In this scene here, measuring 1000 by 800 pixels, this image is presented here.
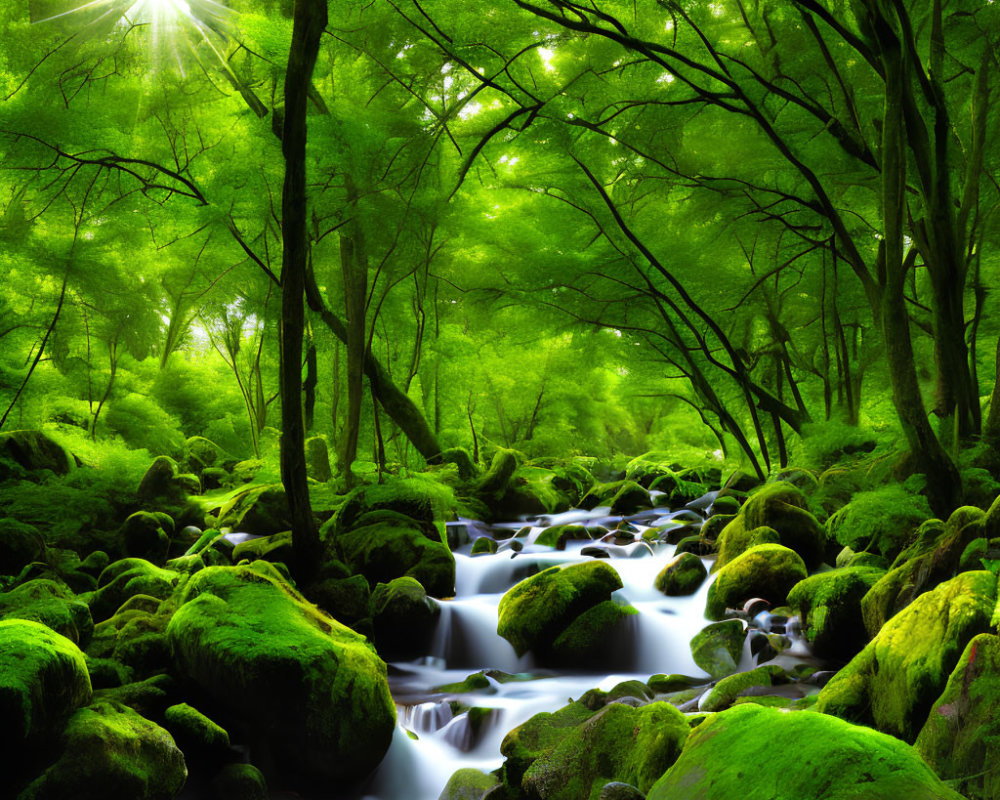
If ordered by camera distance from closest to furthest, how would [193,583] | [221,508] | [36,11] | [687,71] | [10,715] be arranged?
[10,715]
[193,583]
[687,71]
[221,508]
[36,11]

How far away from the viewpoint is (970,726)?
7.64 ft

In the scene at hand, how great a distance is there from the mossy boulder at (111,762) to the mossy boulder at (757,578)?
437cm

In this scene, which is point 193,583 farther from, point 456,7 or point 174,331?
point 174,331

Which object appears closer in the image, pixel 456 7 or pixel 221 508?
pixel 456 7

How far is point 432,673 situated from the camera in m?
5.75

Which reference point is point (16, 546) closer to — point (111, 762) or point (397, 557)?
point (397, 557)

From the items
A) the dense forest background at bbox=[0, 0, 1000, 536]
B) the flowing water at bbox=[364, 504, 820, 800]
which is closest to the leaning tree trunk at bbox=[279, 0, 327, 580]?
the dense forest background at bbox=[0, 0, 1000, 536]

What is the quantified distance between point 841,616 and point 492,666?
2.86 m

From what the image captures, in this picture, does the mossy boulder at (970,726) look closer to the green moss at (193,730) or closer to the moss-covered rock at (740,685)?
the moss-covered rock at (740,685)

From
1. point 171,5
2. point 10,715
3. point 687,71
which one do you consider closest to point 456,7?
point 687,71

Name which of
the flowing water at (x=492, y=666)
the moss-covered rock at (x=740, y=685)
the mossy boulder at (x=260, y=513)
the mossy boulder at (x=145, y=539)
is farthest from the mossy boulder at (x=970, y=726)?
the mossy boulder at (x=145, y=539)

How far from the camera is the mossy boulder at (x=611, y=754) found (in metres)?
3.01

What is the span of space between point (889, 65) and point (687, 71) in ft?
9.02

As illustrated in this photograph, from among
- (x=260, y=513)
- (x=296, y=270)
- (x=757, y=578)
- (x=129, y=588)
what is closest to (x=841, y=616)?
(x=757, y=578)
